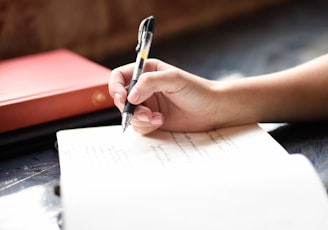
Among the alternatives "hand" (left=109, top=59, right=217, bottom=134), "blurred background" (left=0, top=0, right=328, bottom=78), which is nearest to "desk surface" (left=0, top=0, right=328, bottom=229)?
"blurred background" (left=0, top=0, right=328, bottom=78)

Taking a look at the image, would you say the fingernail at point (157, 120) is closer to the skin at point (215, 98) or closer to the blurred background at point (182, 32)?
the skin at point (215, 98)

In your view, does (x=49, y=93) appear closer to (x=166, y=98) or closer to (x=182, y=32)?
(x=166, y=98)

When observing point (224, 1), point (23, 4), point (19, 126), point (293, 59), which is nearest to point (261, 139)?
point (19, 126)

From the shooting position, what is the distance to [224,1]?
164 centimetres

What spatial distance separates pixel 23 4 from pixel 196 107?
62cm

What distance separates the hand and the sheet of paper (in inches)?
2.3

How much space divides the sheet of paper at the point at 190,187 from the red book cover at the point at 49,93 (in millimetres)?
114

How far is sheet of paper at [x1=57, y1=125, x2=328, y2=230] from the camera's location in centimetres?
53

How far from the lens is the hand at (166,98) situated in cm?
73

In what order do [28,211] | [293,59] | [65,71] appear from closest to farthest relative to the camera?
[28,211], [65,71], [293,59]

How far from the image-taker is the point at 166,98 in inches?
31.9

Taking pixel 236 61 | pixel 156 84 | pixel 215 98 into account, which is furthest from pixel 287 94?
pixel 236 61

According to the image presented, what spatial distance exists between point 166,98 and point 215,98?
77 millimetres

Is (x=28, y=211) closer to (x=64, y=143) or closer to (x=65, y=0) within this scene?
(x=64, y=143)
